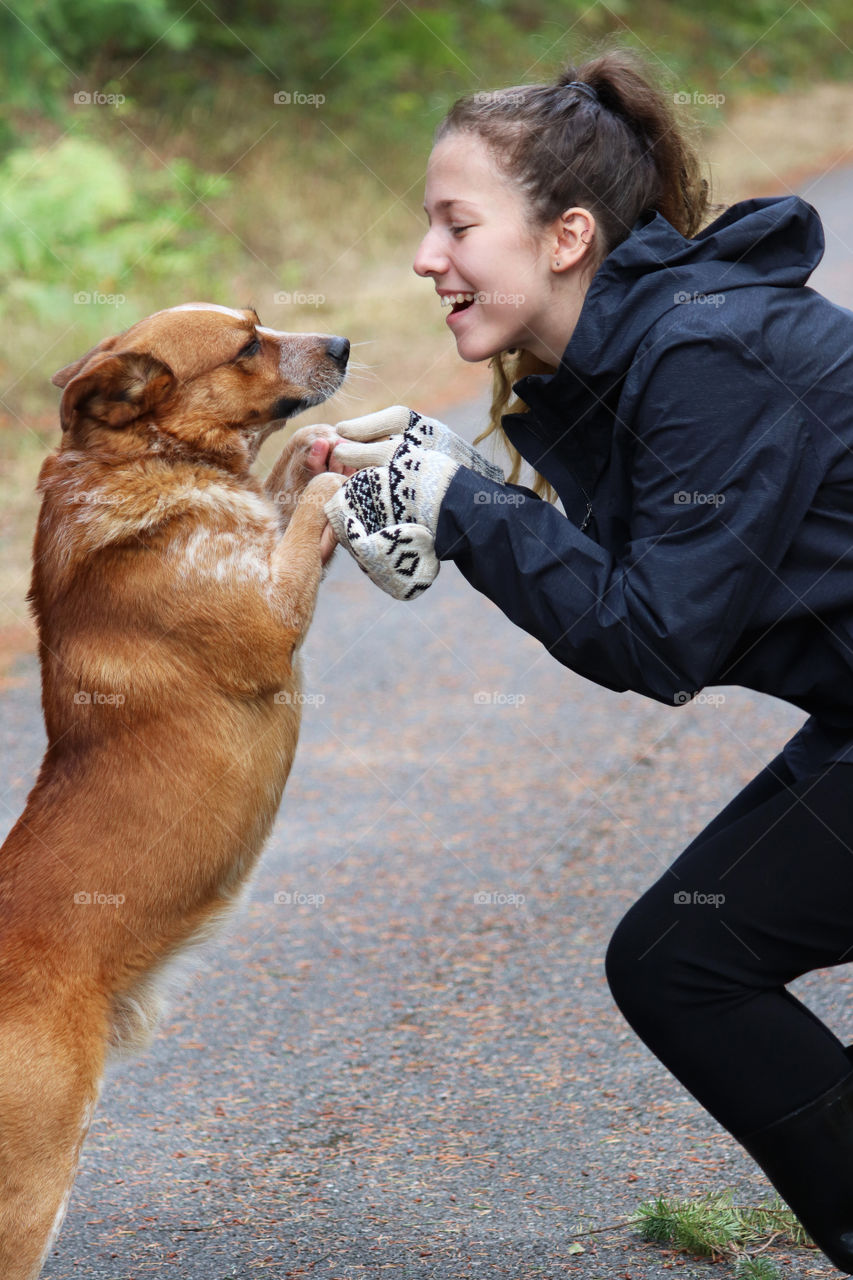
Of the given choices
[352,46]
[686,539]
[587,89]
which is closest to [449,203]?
[587,89]

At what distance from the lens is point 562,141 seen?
253 cm

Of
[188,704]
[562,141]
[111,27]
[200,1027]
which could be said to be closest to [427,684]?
[200,1027]

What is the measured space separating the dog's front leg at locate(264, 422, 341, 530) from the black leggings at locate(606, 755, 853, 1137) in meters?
1.36

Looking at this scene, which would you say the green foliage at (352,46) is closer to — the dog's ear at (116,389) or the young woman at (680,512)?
the dog's ear at (116,389)

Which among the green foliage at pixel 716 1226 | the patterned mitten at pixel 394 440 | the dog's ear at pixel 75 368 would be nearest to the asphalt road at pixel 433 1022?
the green foliage at pixel 716 1226

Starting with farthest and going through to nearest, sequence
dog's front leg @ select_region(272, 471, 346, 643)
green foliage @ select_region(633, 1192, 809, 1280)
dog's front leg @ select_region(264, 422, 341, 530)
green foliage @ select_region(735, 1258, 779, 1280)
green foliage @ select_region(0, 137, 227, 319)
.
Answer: green foliage @ select_region(0, 137, 227, 319)
dog's front leg @ select_region(264, 422, 341, 530)
dog's front leg @ select_region(272, 471, 346, 643)
green foliage @ select_region(633, 1192, 809, 1280)
green foliage @ select_region(735, 1258, 779, 1280)

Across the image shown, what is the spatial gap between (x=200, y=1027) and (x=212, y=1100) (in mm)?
436

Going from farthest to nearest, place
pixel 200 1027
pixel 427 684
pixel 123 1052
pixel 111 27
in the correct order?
pixel 111 27 < pixel 427 684 < pixel 200 1027 < pixel 123 1052

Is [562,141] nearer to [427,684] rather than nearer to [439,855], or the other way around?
[439,855]

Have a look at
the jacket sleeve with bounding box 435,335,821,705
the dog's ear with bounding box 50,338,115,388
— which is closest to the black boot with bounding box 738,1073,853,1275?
the jacket sleeve with bounding box 435,335,821,705

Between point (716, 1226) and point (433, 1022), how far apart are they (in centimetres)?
131

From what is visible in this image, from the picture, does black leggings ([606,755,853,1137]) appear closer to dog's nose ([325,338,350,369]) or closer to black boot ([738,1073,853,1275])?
black boot ([738,1073,853,1275])

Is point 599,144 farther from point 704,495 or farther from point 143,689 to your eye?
point 143,689

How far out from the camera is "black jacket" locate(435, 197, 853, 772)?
216cm
